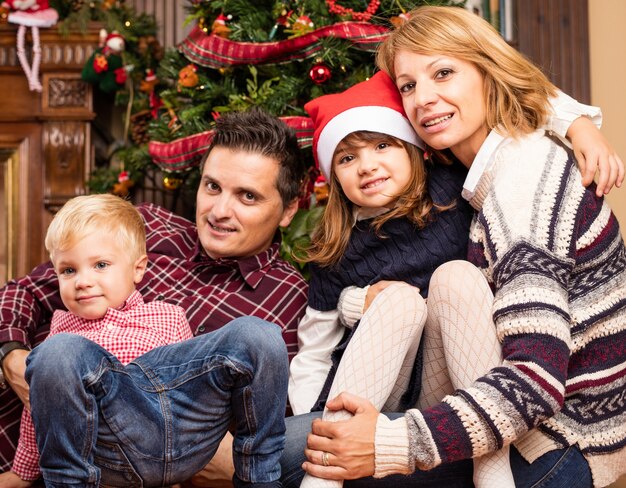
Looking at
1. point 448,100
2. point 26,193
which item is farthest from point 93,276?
point 26,193

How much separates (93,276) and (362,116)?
0.66 m

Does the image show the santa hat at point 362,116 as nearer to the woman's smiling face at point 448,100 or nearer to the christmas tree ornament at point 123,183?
the woman's smiling face at point 448,100

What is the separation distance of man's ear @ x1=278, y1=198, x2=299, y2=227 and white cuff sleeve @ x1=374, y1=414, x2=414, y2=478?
2.77 ft

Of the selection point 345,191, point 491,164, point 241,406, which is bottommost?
point 241,406

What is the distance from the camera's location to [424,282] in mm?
1614

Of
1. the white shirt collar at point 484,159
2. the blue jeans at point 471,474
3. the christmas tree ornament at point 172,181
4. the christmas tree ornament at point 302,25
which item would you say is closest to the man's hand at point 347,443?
the blue jeans at point 471,474

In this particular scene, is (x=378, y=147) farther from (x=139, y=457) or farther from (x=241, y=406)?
(x=139, y=457)

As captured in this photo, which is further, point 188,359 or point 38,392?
point 188,359

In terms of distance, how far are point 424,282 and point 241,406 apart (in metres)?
0.53

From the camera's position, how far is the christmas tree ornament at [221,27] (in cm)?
228

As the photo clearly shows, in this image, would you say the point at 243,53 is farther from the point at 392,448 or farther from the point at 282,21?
the point at 392,448

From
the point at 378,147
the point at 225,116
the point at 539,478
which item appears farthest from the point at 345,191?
the point at 539,478

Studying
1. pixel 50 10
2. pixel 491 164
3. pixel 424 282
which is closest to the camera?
pixel 491 164

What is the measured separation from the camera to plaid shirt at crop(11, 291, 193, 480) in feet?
4.69
